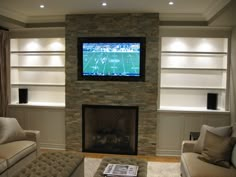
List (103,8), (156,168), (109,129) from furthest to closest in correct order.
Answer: (109,129), (103,8), (156,168)

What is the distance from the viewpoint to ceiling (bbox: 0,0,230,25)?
4.12m

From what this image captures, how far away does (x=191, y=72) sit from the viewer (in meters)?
5.27

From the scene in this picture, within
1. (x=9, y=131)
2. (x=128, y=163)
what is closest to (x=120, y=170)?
(x=128, y=163)

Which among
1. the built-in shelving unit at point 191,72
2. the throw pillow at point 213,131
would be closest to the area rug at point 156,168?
the throw pillow at point 213,131

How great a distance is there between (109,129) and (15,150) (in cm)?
204

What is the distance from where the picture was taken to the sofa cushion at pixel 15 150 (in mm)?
3445

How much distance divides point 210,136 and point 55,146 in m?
3.31

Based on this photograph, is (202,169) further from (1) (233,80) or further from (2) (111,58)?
(2) (111,58)

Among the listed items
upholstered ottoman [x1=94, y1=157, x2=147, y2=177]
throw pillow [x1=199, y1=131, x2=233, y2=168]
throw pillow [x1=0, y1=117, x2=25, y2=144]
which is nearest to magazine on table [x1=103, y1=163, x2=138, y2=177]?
upholstered ottoman [x1=94, y1=157, x2=147, y2=177]

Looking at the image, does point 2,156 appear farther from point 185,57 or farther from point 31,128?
point 185,57

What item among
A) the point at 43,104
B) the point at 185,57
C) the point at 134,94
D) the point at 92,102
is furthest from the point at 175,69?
the point at 43,104

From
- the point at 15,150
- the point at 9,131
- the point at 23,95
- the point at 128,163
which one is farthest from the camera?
the point at 23,95

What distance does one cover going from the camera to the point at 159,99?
16.6 feet

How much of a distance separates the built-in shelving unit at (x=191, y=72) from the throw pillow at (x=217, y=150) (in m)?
1.75
